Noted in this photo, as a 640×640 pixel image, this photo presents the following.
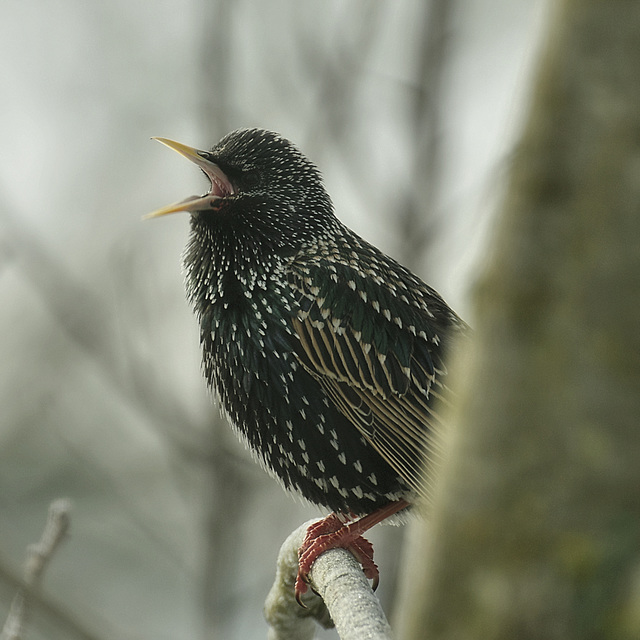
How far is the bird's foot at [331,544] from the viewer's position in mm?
3343

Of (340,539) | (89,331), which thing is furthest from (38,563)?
(89,331)

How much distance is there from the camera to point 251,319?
11.2 feet

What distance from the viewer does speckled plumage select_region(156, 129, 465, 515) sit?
334 centimetres

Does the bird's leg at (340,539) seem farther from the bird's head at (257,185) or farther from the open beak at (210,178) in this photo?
the open beak at (210,178)

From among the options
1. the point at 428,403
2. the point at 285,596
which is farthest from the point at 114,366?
the point at 428,403

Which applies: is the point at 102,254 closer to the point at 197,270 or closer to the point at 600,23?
the point at 197,270

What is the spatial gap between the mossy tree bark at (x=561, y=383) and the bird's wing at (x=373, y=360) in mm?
2515

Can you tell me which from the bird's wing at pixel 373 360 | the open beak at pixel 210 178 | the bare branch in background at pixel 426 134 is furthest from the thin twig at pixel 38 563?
the bare branch in background at pixel 426 134

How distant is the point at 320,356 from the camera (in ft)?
11.0

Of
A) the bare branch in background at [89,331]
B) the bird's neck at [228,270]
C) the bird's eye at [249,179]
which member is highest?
the bare branch in background at [89,331]

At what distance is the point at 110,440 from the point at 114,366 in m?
2.40

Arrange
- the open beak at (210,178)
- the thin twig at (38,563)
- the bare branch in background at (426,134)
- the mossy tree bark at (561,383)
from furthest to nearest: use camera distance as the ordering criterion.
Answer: the bare branch in background at (426,134)
the open beak at (210,178)
the thin twig at (38,563)
the mossy tree bark at (561,383)

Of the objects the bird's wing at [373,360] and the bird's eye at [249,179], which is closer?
the bird's wing at [373,360]

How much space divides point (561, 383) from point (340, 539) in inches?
116
